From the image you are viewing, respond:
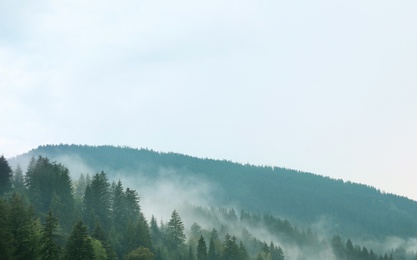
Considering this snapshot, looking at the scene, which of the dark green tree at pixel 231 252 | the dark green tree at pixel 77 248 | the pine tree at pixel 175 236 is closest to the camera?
the dark green tree at pixel 77 248

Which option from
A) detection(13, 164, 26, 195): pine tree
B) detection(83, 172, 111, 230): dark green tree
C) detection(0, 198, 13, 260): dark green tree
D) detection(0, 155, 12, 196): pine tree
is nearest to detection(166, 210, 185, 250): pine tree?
detection(83, 172, 111, 230): dark green tree

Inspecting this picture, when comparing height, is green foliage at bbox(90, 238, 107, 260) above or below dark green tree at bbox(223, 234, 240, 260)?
above

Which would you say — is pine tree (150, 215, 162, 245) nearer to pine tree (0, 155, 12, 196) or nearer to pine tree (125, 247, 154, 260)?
pine tree (125, 247, 154, 260)

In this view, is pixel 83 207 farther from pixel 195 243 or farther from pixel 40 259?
pixel 40 259

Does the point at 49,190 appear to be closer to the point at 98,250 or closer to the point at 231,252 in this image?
the point at 98,250

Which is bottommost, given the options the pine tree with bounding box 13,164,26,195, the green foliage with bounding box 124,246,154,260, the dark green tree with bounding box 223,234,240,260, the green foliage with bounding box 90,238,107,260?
the dark green tree with bounding box 223,234,240,260

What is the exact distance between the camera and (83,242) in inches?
2579

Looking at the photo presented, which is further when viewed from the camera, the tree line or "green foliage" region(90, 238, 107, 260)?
"green foliage" region(90, 238, 107, 260)

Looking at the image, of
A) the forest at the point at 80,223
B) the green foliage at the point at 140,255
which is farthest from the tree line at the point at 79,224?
the green foliage at the point at 140,255

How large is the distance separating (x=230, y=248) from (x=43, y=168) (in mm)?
42405

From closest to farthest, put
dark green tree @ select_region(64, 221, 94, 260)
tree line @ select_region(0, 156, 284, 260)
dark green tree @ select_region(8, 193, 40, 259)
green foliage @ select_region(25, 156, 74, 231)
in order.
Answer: dark green tree @ select_region(8, 193, 40, 259) → tree line @ select_region(0, 156, 284, 260) → dark green tree @ select_region(64, 221, 94, 260) → green foliage @ select_region(25, 156, 74, 231)

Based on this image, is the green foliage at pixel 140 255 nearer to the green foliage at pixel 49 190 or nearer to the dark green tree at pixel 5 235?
the green foliage at pixel 49 190

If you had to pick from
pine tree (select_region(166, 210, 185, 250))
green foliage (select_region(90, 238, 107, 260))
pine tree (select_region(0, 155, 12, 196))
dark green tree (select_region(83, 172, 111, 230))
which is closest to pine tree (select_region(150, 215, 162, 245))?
pine tree (select_region(166, 210, 185, 250))

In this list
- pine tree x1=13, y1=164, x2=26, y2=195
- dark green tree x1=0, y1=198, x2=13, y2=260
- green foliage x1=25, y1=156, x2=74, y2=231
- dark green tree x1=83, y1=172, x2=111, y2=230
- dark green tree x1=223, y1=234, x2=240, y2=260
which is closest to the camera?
dark green tree x1=0, y1=198, x2=13, y2=260
